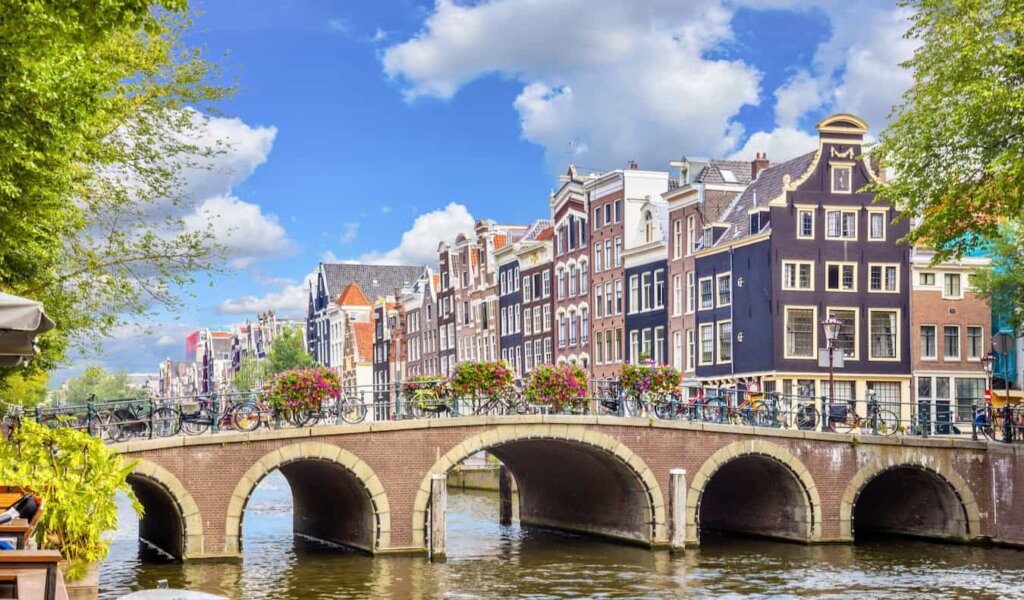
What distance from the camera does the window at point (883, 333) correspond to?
50281mm

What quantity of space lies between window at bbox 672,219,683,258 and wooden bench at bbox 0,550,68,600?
47.0 metres

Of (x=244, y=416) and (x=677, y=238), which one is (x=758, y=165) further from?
(x=244, y=416)

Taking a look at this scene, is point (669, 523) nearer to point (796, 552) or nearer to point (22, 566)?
point (796, 552)

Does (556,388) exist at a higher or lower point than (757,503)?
higher

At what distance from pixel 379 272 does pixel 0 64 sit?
94.8 metres

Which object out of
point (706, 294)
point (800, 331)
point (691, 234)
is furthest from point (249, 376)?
point (800, 331)

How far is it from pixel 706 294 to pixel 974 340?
1054cm

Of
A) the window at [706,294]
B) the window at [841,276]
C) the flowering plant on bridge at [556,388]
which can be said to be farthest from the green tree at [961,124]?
the window at [706,294]

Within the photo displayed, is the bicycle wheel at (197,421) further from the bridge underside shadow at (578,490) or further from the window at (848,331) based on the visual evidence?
the window at (848,331)

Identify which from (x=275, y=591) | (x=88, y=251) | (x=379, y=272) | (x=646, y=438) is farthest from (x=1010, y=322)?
(x=379, y=272)

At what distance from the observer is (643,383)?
3422 cm

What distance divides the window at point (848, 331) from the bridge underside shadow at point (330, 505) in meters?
21.5

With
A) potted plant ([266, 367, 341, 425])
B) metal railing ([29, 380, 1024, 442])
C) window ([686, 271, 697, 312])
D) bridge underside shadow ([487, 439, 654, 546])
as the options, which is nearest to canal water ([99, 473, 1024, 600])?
bridge underside shadow ([487, 439, 654, 546])

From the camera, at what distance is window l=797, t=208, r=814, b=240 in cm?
4959
